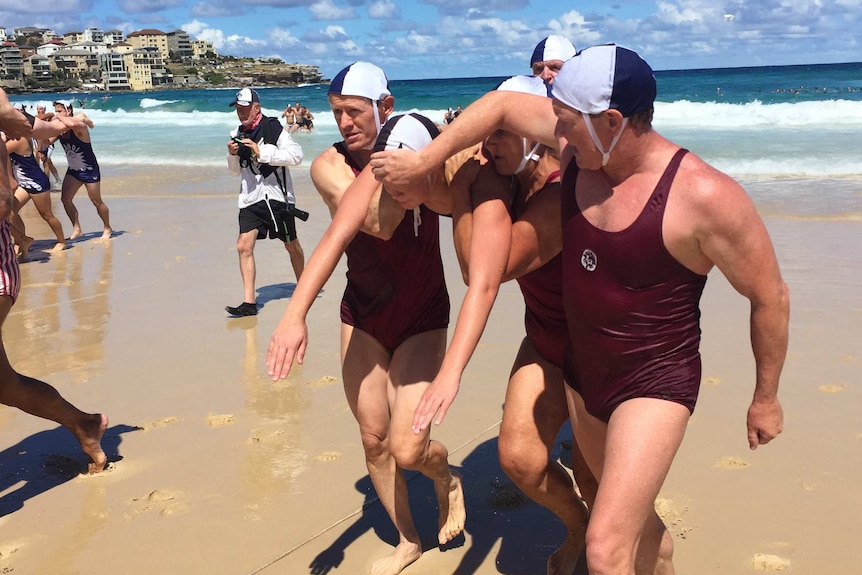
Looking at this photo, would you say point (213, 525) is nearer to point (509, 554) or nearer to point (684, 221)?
point (509, 554)

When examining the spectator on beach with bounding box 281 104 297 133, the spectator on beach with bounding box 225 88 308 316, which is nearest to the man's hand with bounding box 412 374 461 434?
the spectator on beach with bounding box 225 88 308 316

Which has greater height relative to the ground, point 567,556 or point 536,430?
point 536,430

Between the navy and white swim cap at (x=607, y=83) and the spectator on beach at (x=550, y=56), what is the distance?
173cm

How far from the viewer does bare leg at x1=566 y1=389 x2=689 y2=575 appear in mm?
2486

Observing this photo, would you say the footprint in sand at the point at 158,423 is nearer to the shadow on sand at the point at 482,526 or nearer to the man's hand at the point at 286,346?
the shadow on sand at the point at 482,526

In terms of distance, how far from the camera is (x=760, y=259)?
96.5 inches

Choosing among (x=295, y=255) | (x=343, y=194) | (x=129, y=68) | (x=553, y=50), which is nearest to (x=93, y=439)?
(x=343, y=194)

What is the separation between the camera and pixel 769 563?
11.7 feet

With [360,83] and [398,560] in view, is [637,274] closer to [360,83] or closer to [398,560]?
[360,83]

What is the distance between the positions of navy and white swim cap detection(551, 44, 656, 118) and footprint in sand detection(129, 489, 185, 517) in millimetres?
2880

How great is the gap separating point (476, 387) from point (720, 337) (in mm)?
1984

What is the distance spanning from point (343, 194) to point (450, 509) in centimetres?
145

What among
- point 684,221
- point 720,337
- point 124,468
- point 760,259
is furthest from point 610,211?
point 720,337

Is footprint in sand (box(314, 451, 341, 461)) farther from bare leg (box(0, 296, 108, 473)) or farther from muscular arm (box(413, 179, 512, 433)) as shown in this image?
muscular arm (box(413, 179, 512, 433))
